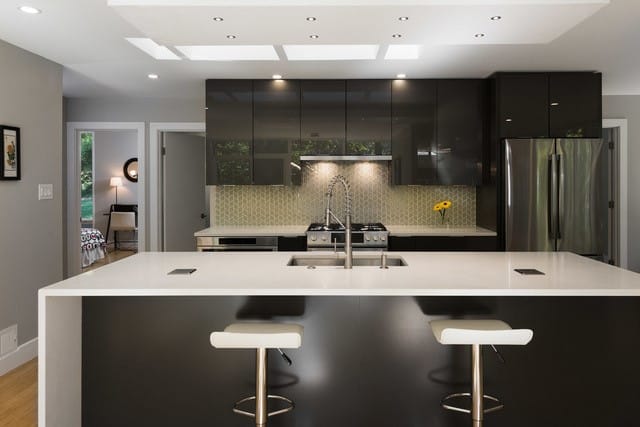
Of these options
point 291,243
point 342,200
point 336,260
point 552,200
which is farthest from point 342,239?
point 552,200

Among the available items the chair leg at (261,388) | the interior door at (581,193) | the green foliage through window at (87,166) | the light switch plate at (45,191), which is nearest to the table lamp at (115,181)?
the green foliage through window at (87,166)

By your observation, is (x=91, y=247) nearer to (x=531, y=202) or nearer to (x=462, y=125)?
(x=462, y=125)

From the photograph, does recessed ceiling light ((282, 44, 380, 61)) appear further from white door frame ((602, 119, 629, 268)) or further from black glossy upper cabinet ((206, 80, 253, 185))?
white door frame ((602, 119, 629, 268))

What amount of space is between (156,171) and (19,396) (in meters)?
3.11

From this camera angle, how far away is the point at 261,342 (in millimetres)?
2094

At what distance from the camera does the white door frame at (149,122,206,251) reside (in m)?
5.87

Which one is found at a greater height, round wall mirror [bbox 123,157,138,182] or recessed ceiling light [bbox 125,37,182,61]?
recessed ceiling light [bbox 125,37,182,61]

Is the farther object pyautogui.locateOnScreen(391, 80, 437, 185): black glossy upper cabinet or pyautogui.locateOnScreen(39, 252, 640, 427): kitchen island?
pyautogui.locateOnScreen(391, 80, 437, 185): black glossy upper cabinet

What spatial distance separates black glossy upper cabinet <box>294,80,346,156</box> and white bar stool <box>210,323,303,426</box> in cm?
285

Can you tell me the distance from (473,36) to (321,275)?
1.52 meters

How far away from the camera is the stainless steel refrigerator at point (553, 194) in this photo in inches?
177

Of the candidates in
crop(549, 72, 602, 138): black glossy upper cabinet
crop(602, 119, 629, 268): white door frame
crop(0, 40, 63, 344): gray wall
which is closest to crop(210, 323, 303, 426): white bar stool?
crop(0, 40, 63, 344): gray wall

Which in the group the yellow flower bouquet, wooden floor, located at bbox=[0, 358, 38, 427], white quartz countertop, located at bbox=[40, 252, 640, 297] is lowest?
wooden floor, located at bbox=[0, 358, 38, 427]

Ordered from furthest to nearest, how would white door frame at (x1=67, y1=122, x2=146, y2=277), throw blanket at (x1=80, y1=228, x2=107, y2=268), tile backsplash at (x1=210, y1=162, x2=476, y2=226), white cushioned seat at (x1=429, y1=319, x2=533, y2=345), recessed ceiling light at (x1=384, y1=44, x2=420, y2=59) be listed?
throw blanket at (x1=80, y1=228, x2=107, y2=268), white door frame at (x1=67, y1=122, x2=146, y2=277), tile backsplash at (x1=210, y1=162, x2=476, y2=226), recessed ceiling light at (x1=384, y1=44, x2=420, y2=59), white cushioned seat at (x1=429, y1=319, x2=533, y2=345)
